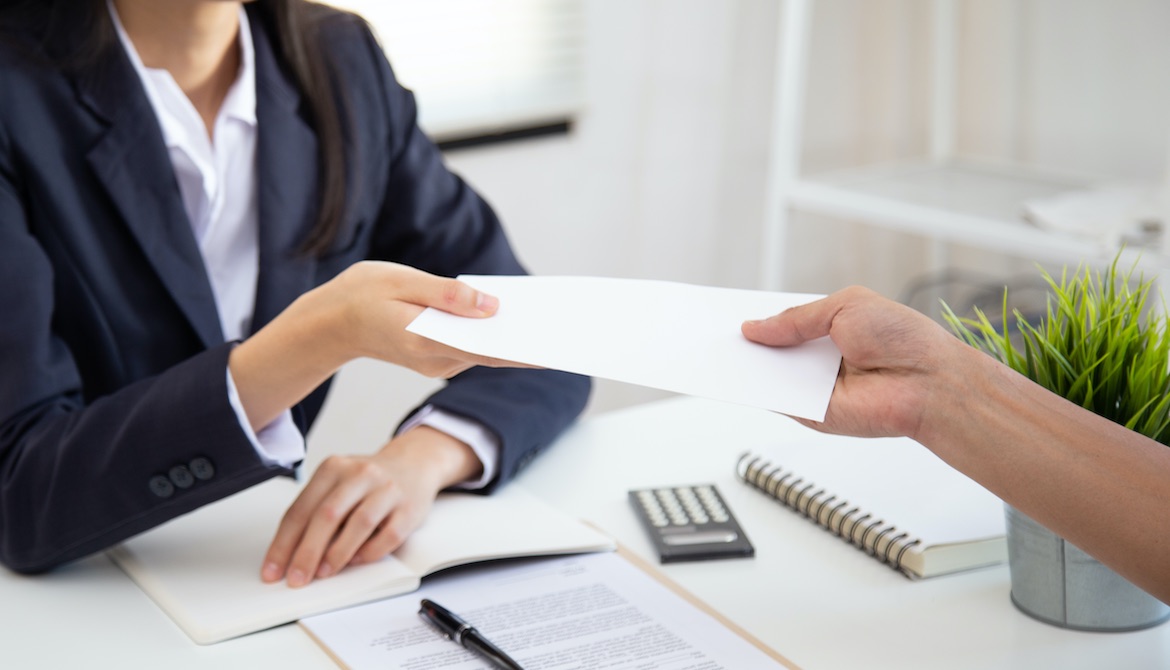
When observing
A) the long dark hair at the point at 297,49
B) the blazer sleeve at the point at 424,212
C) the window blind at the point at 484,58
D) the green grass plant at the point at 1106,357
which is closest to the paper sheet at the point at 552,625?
the green grass plant at the point at 1106,357

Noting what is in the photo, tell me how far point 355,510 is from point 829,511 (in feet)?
1.33

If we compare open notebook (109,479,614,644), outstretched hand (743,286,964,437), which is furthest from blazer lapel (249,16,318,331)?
outstretched hand (743,286,964,437)

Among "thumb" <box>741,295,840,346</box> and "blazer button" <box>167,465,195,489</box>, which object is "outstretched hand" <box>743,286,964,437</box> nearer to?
"thumb" <box>741,295,840,346</box>

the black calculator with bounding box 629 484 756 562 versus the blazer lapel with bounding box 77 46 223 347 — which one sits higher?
the blazer lapel with bounding box 77 46 223 347

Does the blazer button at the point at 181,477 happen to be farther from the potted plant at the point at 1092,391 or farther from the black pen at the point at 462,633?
the potted plant at the point at 1092,391

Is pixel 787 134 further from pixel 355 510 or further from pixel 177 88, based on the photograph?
pixel 355 510

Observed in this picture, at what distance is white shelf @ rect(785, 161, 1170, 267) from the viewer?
6.23 ft

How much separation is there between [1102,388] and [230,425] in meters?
0.67

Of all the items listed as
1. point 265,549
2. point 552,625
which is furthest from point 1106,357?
point 265,549

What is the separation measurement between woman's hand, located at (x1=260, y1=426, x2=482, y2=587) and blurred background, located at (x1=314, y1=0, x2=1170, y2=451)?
3.75 ft

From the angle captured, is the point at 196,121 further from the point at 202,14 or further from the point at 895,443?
the point at 895,443

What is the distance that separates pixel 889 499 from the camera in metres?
1.03

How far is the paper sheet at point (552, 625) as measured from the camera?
2.69 ft

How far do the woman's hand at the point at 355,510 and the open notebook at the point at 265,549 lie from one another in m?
0.01
